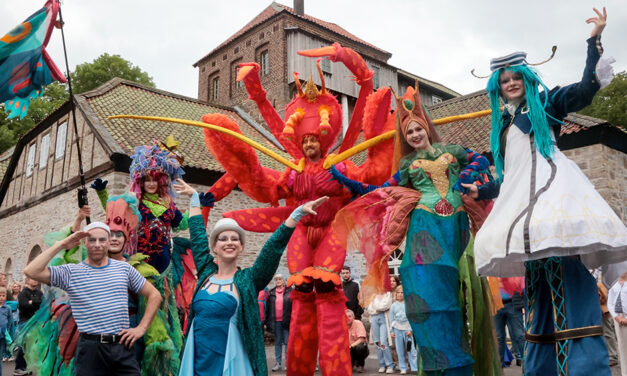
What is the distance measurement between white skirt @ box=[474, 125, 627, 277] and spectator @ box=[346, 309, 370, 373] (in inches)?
205

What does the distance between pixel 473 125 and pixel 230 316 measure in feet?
40.1

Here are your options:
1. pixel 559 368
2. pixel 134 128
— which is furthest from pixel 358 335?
pixel 134 128

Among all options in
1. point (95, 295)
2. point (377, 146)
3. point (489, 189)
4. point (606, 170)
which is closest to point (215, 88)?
point (606, 170)

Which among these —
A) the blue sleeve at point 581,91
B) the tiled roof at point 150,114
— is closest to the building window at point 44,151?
the tiled roof at point 150,114

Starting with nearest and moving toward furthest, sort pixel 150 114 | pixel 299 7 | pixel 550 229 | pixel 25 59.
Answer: pixel 550 229 < pixel 25 59 < pixel 150 114 < pixel 299 7

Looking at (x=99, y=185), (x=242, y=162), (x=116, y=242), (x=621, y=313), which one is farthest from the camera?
(x=621, y=313)

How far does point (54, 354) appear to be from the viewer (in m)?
3.62

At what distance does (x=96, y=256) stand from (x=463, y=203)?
2.26 meters

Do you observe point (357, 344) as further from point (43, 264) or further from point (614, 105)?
point (614, 105)

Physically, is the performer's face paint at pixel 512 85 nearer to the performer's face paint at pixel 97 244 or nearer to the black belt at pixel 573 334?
the black belt at pixel 573 334

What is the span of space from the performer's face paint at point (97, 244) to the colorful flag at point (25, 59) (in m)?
2.48

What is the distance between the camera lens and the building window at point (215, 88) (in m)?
30.0

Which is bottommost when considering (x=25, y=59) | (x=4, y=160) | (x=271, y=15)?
(x=25, y=59)

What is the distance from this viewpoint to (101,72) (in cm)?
2808
